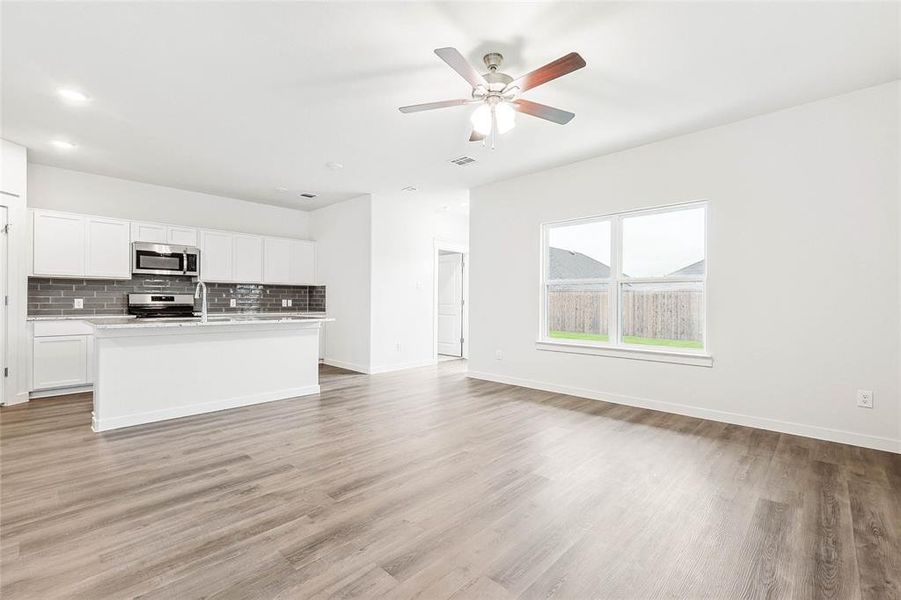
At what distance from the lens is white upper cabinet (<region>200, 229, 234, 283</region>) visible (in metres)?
6.14

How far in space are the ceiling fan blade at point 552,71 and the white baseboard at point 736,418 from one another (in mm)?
3316

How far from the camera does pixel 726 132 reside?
3859mm

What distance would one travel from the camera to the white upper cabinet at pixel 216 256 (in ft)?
20.2

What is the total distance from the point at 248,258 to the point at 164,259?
1.13 m

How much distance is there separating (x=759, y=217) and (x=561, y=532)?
3.32 m

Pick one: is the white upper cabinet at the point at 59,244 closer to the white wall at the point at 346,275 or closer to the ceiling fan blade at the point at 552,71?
Result: the white wall at the point at 346,275

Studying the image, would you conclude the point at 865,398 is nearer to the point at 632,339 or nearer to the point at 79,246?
the point at 632,339

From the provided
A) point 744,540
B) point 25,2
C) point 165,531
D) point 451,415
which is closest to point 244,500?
point 165,531

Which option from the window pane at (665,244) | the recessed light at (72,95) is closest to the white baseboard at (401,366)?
the window pane at (665,244)

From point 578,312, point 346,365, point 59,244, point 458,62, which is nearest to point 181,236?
point 59,244

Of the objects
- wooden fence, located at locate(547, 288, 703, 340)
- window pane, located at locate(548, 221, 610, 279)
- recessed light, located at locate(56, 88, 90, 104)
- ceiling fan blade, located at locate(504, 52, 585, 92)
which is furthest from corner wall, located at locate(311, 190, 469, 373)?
ceiling fan blade, located at locate(504, 52, 585, 92)

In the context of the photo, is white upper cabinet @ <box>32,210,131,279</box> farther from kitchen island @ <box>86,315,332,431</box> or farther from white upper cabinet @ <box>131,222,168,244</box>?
kitchen island @ <box>86,315,332,431</box>

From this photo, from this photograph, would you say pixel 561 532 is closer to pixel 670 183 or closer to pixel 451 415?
pixel 451 415

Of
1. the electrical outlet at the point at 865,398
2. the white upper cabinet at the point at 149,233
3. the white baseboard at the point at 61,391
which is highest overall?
the white upper cabinet at the point at 149,233
